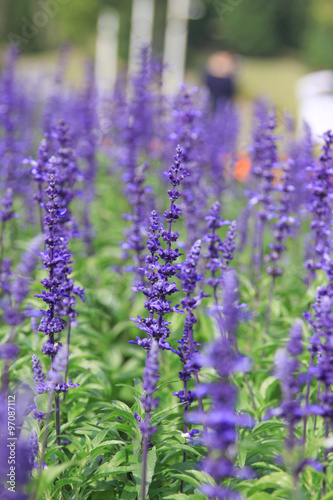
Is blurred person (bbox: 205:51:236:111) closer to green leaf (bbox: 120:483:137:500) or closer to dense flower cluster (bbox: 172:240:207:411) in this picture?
dense flower cluster (bbox: 172:240:207:411)

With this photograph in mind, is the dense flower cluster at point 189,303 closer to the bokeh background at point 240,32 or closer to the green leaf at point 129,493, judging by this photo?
the green leaf at point 129,493

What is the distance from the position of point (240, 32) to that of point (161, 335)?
151 feet

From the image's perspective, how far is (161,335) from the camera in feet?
11.8

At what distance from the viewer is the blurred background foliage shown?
4294 centimetres

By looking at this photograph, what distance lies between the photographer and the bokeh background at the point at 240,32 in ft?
141

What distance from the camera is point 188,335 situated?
138 inches

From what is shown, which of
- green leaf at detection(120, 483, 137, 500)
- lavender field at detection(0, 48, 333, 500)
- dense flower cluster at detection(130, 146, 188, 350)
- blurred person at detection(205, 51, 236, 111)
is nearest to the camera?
lavender field at detection(0, 48, 333, 500)

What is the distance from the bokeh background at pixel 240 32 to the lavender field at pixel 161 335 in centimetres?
3578

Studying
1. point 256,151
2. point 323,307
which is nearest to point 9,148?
point 256,151

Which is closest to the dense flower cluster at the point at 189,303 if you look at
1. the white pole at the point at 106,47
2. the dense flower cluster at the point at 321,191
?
the dense flower cluster at the point at 321,191

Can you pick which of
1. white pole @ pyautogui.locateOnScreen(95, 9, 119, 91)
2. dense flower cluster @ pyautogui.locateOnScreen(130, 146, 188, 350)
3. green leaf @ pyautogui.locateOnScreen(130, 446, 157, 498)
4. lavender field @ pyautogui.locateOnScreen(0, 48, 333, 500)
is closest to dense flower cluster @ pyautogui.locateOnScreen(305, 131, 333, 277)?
lavender field @ pyautogui.locateOnScreen(0, 48, 333, 500)

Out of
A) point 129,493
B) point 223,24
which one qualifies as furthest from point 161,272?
point 223,24

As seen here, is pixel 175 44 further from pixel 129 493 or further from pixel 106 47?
pixel 129 493

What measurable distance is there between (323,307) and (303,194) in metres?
6.53
